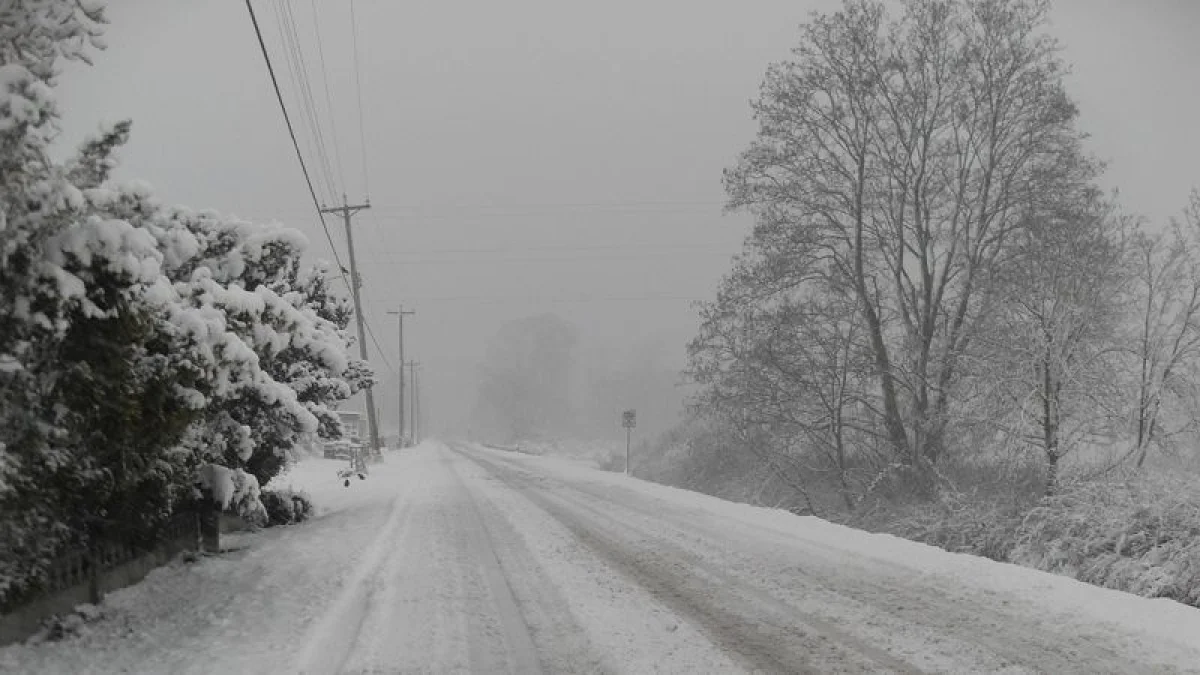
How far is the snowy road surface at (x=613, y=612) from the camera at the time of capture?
186 inches

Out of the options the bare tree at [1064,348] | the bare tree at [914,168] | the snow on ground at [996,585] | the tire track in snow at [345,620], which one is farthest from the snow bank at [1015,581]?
the bare tree at [914,168]

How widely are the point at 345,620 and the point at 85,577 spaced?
1.93 meters

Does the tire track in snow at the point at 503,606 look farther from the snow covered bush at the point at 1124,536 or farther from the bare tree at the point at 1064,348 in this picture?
the bare tree at the point at 1064,348

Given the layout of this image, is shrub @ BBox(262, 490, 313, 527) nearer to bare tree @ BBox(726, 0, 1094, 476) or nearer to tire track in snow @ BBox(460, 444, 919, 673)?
tire track in snow @ BBox(460, 444, 919, 673)

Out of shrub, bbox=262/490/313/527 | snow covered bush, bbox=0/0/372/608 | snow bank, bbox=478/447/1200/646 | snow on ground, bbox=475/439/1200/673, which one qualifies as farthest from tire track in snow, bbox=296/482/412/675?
snow bank, bbox=478/447/1200/646

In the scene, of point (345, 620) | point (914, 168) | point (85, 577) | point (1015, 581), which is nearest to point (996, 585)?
point (1015, 581)

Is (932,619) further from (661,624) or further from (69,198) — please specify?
(69,198)

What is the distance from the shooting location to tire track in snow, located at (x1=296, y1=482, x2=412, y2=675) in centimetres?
470

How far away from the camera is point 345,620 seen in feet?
18.7

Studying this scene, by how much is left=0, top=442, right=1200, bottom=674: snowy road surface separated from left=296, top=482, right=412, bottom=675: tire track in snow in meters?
0.02

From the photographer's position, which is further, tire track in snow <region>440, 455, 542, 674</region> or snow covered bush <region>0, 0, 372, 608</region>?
tire track in snow <region>440, 455, 542, 674</region>

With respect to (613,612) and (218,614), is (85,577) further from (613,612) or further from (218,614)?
(613,612)

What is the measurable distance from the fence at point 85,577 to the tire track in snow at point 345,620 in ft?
5.51

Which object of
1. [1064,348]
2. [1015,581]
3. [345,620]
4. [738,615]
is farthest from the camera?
[1064,348]
